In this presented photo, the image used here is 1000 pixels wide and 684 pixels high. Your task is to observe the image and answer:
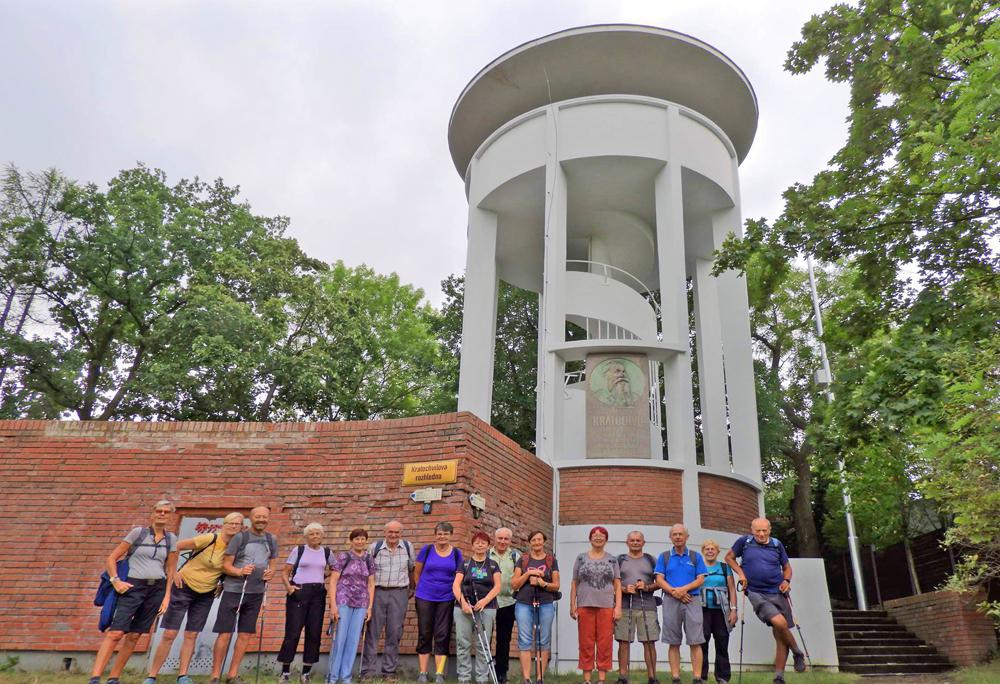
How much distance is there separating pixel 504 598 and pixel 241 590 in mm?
2340

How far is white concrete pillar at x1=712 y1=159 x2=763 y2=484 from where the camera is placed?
1288 centimetres

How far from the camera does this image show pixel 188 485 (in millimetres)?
8852

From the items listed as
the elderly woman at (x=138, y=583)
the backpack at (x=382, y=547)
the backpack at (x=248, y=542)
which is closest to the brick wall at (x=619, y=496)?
the backpack at (x=382, y=547)

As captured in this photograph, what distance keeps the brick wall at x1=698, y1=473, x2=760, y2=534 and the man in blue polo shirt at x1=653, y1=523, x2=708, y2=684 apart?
4.61m

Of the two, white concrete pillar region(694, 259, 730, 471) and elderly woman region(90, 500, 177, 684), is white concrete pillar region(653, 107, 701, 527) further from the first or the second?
elderly woman region(90, 500, 177, 684)

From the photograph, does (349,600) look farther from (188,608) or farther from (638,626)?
(638,626)

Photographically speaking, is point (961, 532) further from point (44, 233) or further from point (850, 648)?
point (44, 233)

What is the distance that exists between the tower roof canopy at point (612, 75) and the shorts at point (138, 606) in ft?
36.5

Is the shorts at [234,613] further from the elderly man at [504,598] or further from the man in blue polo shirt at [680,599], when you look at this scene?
the man in blue polo shirt at [680,599]

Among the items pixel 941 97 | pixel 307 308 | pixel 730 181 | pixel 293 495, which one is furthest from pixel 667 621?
pixel 307 308

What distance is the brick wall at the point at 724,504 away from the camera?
11.5 meters

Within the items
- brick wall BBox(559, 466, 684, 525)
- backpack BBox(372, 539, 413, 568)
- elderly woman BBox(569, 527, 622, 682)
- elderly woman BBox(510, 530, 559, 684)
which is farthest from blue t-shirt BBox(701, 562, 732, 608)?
brick wall BBox(559, 466, 684, 525)

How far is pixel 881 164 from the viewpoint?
1028cm

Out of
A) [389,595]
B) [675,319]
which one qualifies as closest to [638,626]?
[389,595]
